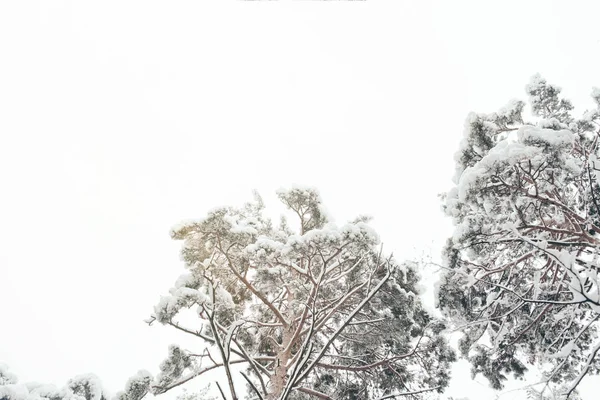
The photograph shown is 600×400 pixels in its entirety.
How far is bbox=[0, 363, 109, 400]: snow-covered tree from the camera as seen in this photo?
14.5 feet

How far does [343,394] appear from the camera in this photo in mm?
8695

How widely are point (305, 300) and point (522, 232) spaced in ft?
14.7

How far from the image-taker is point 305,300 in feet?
26.5

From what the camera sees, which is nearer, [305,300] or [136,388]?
[136,388]

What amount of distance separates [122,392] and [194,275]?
2.09 metres

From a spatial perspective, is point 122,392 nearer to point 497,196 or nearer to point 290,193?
point 290,193

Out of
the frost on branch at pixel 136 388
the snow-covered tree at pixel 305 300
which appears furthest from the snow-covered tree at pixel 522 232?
the frost on branch at pixel 136 388

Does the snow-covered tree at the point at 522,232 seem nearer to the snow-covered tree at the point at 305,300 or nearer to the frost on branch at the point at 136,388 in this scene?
the snow-covered tree at the point at 305,300

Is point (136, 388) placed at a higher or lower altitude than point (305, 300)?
lower

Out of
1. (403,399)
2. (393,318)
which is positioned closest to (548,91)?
(393,318)

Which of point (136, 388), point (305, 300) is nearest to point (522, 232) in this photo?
point (305, 300)

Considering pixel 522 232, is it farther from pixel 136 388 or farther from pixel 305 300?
pixel 136 388

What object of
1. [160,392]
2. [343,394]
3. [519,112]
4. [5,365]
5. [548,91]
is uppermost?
[548,91]

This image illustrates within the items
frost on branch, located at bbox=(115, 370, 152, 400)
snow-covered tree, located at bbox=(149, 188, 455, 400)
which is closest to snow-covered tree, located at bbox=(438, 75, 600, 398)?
snow-covered tree, located at bbox=(149, 188, 455, 400)
